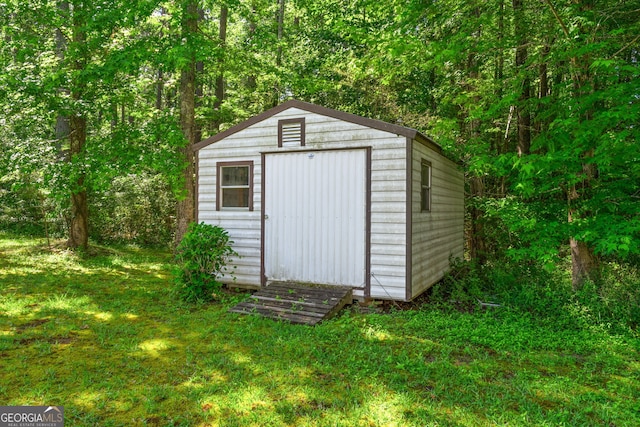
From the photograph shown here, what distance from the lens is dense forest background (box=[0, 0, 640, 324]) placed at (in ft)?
20.0

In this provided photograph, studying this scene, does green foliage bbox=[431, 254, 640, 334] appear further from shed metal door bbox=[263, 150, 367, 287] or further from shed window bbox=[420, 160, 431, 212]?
shed metal door bbox=[263, 150, 367, 287]

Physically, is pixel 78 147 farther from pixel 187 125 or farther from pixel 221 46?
pixel 221 46

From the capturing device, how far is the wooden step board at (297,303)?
5744mm

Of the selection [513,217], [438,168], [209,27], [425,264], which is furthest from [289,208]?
[209,27]

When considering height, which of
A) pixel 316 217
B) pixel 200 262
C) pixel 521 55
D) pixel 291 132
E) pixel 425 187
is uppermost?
pixel 521 55

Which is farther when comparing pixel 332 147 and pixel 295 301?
pixel 332 147

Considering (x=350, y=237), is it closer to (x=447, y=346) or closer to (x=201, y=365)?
(x=447, y=346)

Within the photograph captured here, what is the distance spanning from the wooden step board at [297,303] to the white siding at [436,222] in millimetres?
1303

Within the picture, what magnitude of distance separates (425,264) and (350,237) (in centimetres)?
156

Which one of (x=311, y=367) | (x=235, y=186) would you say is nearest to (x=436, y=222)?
(x=235, y=186)

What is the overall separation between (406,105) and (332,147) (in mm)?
7520

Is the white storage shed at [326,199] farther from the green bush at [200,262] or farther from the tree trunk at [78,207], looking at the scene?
the tree trunk at [78,207]

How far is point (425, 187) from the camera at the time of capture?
7344 mm

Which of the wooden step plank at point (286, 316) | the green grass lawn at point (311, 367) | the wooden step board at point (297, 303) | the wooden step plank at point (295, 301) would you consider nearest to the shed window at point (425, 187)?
the green grass lawn at point (311, 367)
